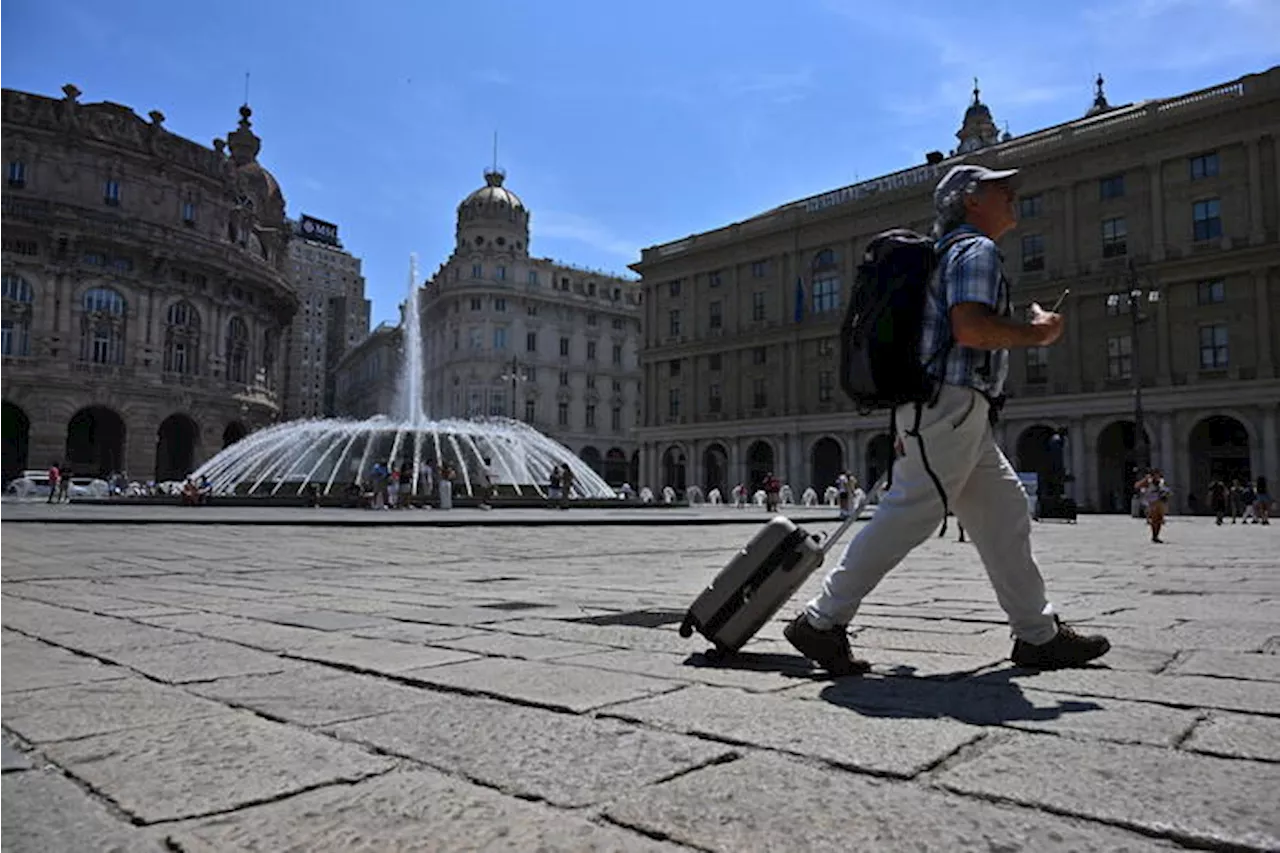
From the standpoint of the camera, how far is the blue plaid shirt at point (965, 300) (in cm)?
293

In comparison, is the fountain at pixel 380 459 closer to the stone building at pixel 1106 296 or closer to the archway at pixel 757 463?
the stone building at pixel 1106 296

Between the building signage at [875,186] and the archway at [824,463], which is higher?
the building signage at [875,186]

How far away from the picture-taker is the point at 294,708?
2488 mm

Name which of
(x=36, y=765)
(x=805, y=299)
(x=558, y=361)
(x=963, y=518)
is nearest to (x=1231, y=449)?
(x=805, y=299)

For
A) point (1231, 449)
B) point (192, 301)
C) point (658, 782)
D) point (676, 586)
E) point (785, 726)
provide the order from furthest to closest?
point (192, 301), point (1231, 449), point (676, 586), point (785, 726), point (658, 782)

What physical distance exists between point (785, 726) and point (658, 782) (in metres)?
0.54

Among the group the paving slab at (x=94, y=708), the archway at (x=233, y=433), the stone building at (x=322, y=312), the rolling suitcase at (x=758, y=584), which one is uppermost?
the stone building at (x=322, y=312)

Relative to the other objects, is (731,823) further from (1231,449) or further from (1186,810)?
(1231,449)

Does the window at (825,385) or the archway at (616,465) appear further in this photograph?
the archway at (616,465)

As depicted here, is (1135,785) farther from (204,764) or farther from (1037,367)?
(1037,367)

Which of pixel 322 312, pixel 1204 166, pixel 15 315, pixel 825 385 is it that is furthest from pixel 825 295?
pixel 322 312

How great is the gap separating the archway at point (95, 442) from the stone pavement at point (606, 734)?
50347 millimetres

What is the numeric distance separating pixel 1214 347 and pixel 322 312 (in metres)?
124

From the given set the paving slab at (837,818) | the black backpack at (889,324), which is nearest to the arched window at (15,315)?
the black backpack at (889,324)
